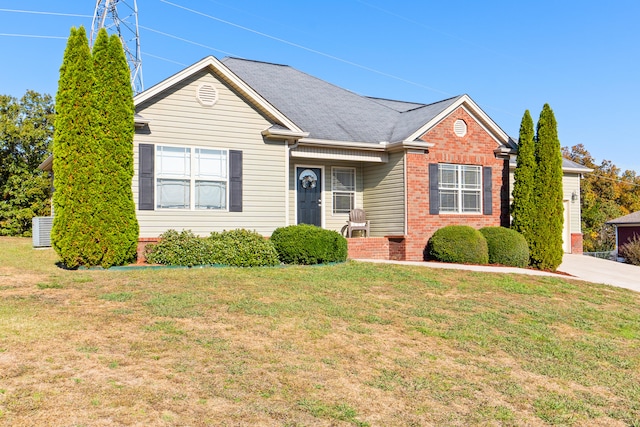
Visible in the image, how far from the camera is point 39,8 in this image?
24.3 metres

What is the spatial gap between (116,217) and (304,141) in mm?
6004

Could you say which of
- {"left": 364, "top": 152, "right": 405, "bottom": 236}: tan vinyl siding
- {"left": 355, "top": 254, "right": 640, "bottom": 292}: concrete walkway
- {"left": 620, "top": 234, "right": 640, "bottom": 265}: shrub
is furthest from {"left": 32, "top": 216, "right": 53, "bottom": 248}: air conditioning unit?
{"left": 620, "top": 234, "right": 640, "bottom": 265}: shrub

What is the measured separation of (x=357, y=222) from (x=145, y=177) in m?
6.87

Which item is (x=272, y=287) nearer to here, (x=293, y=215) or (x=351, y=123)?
(x=293, y=215)

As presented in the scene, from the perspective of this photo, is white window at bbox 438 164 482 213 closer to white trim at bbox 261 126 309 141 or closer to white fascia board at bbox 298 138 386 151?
white fascia board at bbox 298 138 386 151

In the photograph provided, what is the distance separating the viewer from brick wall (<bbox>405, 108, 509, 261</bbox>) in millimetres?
16609

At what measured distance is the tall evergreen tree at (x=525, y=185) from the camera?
56.1 ft

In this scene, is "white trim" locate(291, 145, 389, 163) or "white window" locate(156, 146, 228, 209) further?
"white trim" locate(291, 145, 389, 163)

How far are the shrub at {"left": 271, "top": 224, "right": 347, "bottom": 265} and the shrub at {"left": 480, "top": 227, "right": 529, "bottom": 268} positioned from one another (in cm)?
512

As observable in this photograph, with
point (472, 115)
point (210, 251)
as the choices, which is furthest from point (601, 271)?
point (210, 251)

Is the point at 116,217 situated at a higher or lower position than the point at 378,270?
higher

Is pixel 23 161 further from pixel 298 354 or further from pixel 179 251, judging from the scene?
pixel 298 354

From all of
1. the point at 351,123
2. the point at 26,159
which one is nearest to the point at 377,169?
the point at 351,123

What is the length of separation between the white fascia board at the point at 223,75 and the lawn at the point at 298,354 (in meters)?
4.72
